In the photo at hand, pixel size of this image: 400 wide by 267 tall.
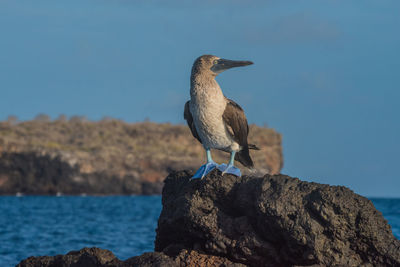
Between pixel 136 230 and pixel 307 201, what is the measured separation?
16.8m

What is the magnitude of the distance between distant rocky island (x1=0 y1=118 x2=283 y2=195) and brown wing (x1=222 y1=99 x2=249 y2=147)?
4361cm

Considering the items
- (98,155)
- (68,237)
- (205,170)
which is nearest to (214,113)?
(205,170)

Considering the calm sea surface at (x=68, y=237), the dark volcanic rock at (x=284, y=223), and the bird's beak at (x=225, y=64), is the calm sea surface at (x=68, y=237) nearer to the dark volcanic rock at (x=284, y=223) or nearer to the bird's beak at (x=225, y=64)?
the dark volcanic rock at (x=284, y=223)

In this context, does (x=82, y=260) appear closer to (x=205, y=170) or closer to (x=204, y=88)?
(x=205, y=170)

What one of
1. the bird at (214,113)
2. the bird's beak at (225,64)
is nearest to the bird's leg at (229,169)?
the bird at (214,113)

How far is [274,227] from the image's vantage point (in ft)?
18.2

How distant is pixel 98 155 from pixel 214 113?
5137 cm

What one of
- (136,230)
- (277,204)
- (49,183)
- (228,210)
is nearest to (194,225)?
(228,210)

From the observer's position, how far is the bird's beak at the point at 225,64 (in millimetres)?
6426

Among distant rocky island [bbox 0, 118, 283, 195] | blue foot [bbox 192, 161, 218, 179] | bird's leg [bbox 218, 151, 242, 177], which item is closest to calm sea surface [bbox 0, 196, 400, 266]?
blue foot [bbox 192, 161, 218, 179]

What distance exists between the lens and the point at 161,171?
57781 mm

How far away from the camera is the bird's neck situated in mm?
6418

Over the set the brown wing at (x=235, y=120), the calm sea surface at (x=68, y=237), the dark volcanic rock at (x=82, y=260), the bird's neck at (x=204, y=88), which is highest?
the bird's neck at (x=204, y=88)

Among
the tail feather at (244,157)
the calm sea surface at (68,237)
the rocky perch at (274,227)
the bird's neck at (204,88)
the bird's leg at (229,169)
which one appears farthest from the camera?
the calm sea surface at (68,237)
